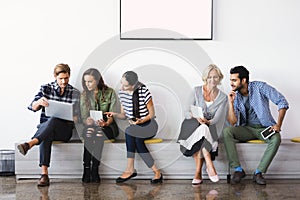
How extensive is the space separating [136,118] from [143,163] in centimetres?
41

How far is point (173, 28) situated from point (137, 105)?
864mm

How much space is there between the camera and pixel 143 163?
453cm

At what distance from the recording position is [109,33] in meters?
4.95

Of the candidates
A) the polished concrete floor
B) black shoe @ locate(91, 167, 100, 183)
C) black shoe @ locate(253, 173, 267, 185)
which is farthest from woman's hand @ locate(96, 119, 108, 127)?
black shoe @ locate(253, 173, 267, 185)

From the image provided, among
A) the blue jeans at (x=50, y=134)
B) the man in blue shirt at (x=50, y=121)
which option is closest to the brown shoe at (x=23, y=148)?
the man in blue shirt at (x=50, y=121)

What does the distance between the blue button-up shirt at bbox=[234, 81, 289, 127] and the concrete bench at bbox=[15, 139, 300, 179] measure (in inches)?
10.4

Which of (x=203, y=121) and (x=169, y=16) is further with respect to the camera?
(x=169, y=16)

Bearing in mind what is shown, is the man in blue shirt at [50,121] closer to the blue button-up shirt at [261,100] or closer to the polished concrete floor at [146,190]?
the polished concrete floor at [146,190]

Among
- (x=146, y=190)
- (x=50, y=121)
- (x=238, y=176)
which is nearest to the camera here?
(x=146, y=190)

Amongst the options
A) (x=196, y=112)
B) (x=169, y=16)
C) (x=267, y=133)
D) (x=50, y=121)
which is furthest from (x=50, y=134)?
(x=267, y=133)

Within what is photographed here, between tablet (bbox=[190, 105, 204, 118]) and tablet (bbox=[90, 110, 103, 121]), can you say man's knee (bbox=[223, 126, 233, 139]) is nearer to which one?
tablet (bbox=[190, 105, 204, 118])

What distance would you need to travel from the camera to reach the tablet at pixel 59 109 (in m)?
4.46

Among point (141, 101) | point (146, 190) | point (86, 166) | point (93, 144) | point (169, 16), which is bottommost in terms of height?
point (146, 190)

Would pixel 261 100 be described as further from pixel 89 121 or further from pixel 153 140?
pixel 89 121
